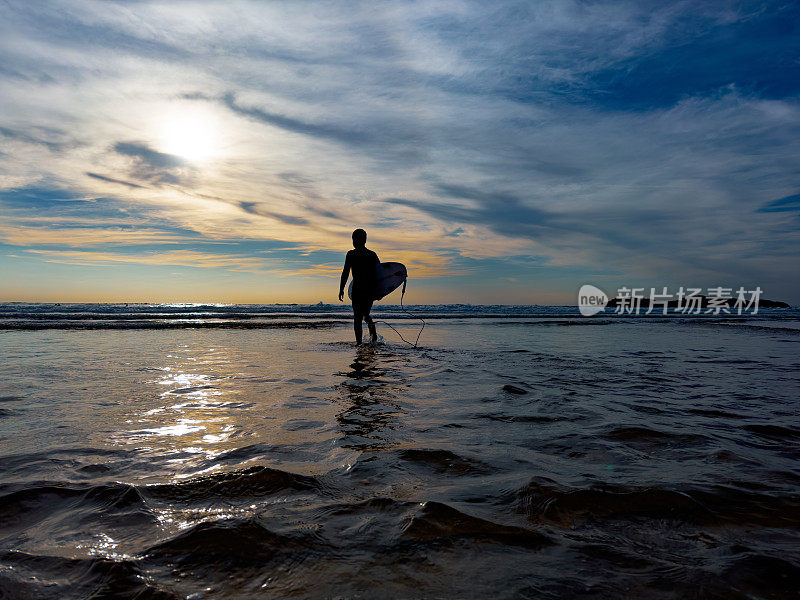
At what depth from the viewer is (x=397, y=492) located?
8.50ft

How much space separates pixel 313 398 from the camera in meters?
5.25

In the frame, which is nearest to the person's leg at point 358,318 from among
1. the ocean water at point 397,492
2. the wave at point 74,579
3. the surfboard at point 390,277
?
the surfboard at point 390,277

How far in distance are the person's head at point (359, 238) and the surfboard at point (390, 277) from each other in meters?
1.66

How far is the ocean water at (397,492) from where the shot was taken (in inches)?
69.9

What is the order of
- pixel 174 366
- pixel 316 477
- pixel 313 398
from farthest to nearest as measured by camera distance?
1. pixel 174 366
2. pixel 313 398
3. pixel 316 477

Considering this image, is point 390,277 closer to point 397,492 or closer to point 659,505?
point 397,492

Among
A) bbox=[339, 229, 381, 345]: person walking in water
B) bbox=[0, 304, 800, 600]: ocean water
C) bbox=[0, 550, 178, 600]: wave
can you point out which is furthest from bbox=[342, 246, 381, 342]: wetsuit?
bbox=[0, 550, 178, 600]: wave

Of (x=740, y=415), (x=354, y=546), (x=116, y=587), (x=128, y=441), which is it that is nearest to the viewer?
(x=116, y=587)

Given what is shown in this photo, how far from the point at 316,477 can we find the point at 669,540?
2.01 meters

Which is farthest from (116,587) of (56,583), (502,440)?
(502,440)

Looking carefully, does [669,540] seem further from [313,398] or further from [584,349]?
[584,349]

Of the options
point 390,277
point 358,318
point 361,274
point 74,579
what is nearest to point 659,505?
point 74,579

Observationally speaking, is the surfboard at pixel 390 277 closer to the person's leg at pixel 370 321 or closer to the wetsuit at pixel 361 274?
the person's leg at pixel 370 321

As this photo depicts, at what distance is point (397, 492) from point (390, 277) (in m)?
11.2
